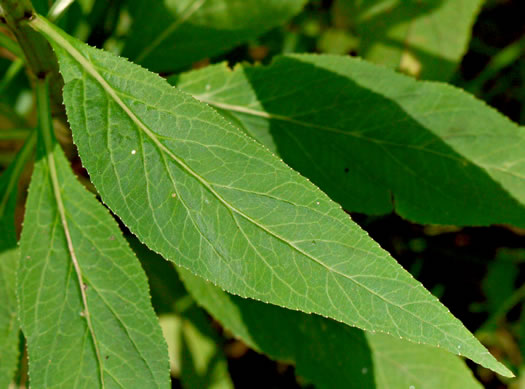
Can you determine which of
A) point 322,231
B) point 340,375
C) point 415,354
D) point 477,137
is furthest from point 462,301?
point 322,231

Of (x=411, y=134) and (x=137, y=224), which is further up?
(x=411, y=134)

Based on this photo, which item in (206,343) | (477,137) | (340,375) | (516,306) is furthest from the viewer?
(516,306)

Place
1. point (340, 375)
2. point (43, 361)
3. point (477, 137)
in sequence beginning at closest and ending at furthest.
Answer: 1. point (43, 361)
2. point (477, 137)
3. point (340, 375)

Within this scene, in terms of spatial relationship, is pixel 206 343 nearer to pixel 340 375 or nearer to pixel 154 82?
pixel 340 375

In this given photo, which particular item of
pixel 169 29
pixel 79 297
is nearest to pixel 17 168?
pixel 79 297

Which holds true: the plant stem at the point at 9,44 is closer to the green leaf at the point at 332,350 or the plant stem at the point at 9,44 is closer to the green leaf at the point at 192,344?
the green leaf at the point at 332,350
